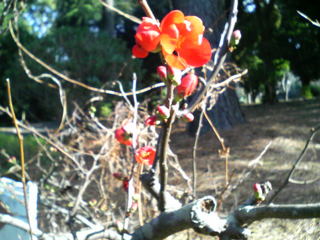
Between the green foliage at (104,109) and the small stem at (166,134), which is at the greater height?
the small stem at (166,134)

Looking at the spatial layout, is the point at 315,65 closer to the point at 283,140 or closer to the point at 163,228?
the point at 283,140

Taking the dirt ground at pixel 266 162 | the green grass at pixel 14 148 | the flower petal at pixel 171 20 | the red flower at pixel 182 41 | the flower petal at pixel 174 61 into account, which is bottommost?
the green grass at pixel 14 148

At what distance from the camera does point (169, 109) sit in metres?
0.97

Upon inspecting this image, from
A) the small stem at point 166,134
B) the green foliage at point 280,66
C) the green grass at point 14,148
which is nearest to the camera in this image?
the small stem at point 166,134

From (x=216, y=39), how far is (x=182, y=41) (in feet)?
16.5

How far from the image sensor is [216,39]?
18.9 ft

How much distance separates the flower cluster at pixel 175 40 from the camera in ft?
2.86

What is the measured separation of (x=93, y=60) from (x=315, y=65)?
6.56 m

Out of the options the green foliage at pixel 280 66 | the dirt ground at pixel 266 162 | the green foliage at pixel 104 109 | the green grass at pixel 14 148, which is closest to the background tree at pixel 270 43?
the green foliage at pixel 280 66

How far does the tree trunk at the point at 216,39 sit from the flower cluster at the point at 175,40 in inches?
179

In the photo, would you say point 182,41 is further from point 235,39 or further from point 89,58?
point 89,58

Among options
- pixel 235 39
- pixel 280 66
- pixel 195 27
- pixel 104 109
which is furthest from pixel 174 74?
pixel 280 66

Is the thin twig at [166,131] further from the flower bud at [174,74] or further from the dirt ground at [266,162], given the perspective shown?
the dirt ground at [266,162]

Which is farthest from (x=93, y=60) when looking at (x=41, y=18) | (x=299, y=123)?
(x=41, y=18)
